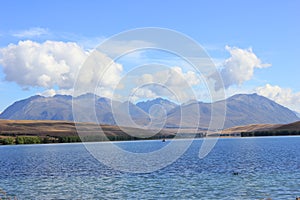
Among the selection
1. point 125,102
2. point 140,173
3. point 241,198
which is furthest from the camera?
point 140,173

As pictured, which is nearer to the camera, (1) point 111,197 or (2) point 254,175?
(1) point 111,197

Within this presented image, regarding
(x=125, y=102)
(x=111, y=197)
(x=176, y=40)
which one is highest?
(x=176, y=40)

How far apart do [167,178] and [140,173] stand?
11258mm

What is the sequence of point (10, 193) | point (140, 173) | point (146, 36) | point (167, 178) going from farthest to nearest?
point (140, 173) < point (167, 178) < point (10, 193) < point (146, 36)

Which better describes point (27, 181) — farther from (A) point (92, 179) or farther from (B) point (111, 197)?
(B) point (111, 197)

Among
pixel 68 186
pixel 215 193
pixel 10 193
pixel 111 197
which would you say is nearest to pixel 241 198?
pixel 215 193

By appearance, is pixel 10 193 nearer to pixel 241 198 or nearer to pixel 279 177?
pixel 241 198

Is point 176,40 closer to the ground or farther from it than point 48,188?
farther from it

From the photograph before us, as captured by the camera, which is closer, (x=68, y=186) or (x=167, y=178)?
(x=68, y=186)

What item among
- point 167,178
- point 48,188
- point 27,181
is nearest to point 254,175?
point 167,178

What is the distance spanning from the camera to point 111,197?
169ft

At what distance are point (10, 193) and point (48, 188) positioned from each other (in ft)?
19.0

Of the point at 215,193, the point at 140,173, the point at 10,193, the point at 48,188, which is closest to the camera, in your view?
the point at 215,193

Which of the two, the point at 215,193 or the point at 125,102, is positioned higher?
the point at 125,102
